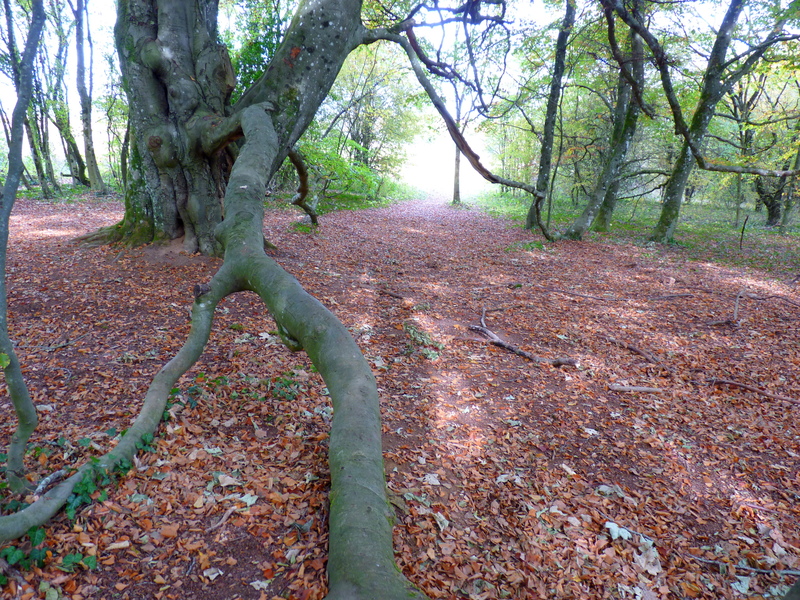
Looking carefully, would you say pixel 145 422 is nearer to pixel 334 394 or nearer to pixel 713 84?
pixel 334 394

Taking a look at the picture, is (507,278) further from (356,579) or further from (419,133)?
(419,133)

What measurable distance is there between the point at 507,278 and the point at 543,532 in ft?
20.8

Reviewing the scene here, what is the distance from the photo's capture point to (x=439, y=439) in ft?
11.1

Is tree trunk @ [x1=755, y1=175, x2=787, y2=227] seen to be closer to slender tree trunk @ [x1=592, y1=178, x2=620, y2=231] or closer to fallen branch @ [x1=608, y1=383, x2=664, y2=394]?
slender tree trunk @ [x1=592, y1=178, x2=620, y2=231]

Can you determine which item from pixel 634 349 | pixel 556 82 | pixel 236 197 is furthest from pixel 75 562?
pixel 556 82

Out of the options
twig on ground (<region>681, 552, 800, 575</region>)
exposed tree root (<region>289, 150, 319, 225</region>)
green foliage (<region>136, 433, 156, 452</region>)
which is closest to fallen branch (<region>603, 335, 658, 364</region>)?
twig on ground (<region>681, 552, 800, 575</region>)

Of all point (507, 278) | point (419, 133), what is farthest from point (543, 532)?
point (419, 133)

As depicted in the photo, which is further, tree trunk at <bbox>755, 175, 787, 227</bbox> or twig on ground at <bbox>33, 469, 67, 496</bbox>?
tree trunk at <bbox>755, 175, 787, 227</bbox>

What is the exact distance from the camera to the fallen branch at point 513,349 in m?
4.78

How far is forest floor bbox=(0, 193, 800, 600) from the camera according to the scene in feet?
7.32

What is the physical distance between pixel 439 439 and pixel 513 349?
210 cm

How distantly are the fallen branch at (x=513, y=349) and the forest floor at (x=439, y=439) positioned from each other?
121mm

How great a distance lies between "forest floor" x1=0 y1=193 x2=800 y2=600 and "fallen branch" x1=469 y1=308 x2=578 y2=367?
0.40 ft

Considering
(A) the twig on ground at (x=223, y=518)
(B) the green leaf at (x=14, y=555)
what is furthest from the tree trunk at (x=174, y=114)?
(B) the green leaf at (x=14, y=555)
